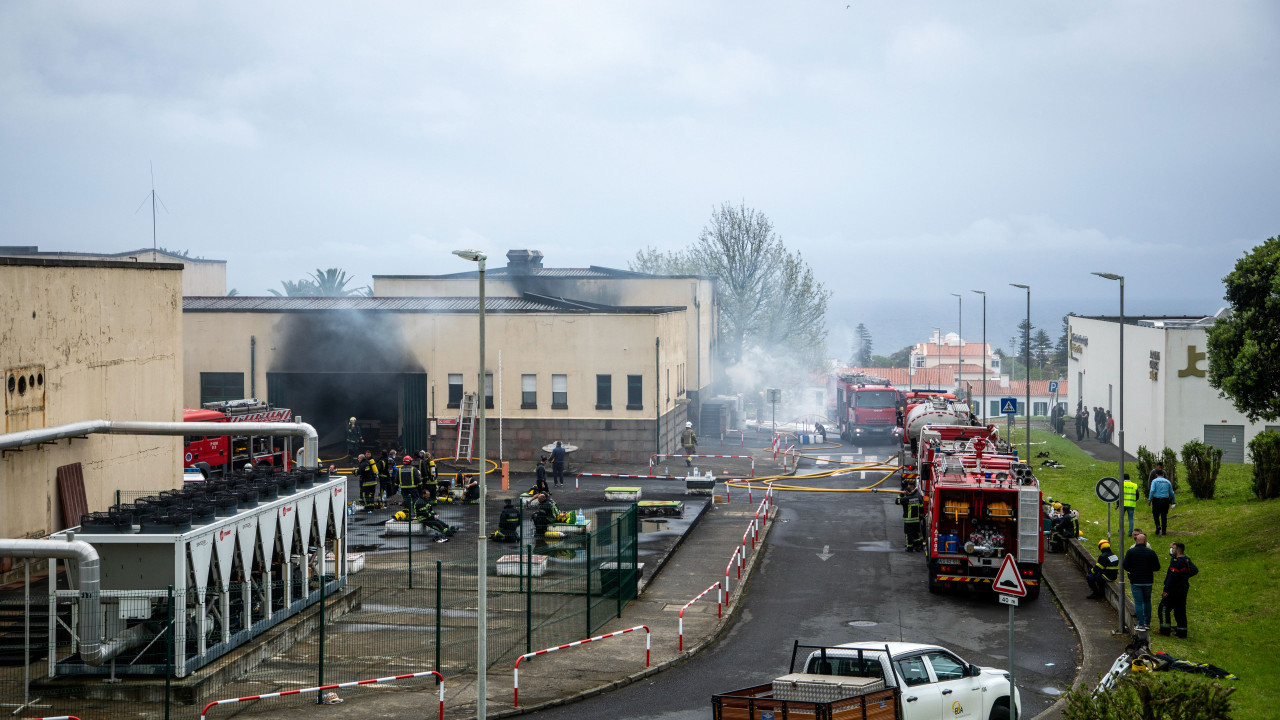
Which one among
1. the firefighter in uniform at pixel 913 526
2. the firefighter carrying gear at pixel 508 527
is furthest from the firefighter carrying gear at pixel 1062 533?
the firefighter carrying gear at pixel 508 527

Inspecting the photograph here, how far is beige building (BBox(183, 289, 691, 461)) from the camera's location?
45.2m

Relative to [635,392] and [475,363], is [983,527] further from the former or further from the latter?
[475,363]

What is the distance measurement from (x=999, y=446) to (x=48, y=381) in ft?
71.3

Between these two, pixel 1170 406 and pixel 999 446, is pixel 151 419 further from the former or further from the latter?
pixel 1170 406

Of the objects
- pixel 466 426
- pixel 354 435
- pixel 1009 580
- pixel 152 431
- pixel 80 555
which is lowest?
pixel 1009 580

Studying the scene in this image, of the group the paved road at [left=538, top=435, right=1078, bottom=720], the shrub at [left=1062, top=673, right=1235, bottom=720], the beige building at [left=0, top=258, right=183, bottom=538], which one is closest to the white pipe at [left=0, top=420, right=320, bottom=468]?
the beige building at [left=0, top=258, right=183, bottom=538]

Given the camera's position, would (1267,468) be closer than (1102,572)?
No

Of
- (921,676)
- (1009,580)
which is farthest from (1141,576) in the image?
(921,676)

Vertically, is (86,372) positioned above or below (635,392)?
above

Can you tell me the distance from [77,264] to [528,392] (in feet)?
77.6

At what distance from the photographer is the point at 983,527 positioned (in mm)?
22641

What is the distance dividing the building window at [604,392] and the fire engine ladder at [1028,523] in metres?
Result: 25.2

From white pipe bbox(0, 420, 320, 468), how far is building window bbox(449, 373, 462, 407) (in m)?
21.7

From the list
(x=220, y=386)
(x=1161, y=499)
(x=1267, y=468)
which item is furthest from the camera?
(x=220, y=386)
